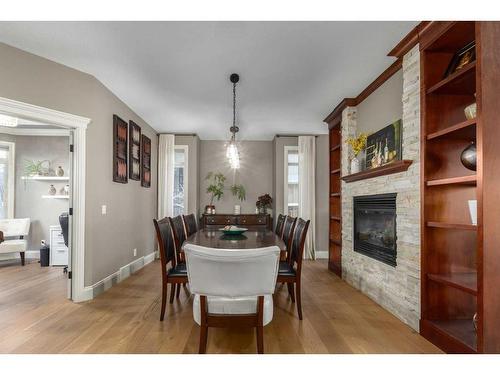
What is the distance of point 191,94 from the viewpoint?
12.6ft

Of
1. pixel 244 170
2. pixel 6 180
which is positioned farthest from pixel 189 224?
pixel 6 180

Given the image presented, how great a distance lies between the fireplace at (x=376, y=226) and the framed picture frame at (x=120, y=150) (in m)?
3.24

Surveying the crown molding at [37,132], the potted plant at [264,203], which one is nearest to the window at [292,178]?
the potted plant at [264,203]

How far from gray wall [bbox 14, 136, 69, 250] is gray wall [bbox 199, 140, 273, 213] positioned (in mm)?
2705

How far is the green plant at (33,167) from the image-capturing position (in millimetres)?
5426

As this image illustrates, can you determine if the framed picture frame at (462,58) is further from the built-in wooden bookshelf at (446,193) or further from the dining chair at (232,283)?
the dining chair at (232,283)

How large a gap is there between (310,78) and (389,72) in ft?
2.74

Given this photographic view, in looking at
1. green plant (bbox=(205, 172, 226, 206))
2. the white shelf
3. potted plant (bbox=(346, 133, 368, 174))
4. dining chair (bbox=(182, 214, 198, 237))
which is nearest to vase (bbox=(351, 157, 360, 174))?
potted plant (bbox=(346, 133, 368, 174))

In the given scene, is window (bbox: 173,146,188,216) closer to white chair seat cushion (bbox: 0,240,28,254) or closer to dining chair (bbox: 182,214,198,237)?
dining chair (bbox: 182,214,198,237)

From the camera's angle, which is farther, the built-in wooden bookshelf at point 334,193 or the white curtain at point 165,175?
the white curtain at point 165,175

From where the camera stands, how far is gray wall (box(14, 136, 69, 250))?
552 centimetres

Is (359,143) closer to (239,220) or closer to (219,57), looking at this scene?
(219,57)

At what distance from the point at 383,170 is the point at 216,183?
13.2 ft
